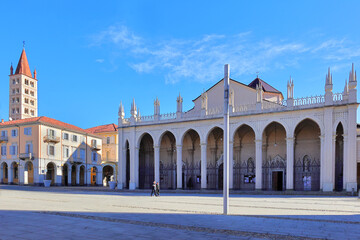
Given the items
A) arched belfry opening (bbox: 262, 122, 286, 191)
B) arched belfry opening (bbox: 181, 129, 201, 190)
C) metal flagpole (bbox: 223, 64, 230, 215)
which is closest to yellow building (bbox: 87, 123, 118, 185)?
arched belfry opening (bbox: 181, 129, 201, 190)

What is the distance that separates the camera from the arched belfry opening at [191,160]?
39.5m

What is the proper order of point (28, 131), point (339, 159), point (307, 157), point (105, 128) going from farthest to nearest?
point (105, 128) → point (28, 131) → point (307, 157) → point (339, 159)

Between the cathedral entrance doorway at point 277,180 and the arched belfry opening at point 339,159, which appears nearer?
the arched belfry opening at point 339,159

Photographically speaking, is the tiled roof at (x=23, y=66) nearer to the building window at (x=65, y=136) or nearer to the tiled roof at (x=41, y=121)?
the tiled roof at (x=41, y=121)

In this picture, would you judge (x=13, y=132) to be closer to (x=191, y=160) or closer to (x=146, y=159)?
(x=146, y=159)

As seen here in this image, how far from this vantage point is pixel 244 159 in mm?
36938

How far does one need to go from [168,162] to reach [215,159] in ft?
22.6

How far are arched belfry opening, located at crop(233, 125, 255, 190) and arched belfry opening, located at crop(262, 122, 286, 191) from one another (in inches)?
65.3

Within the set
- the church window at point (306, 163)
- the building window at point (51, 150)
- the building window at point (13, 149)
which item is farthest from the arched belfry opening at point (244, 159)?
the building window at point (13, 149)

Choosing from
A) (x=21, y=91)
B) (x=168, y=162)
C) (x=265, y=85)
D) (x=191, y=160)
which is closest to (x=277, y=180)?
(x=191, y=160)

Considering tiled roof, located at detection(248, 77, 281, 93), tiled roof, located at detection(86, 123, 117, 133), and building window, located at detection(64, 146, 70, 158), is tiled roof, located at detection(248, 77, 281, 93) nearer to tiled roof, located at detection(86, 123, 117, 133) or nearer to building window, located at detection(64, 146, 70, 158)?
building window, located at detection(64, 146, 70, 158)

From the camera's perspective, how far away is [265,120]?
103 ft

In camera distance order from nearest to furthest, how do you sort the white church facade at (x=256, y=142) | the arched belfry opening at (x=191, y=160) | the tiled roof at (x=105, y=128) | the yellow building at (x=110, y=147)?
the white church facade at (x=256, y=142) < the arched belfry opening at (x=191, y=160) < the yellow building at (x=110, y=147) < the tiled roof at (x=105, y=128)

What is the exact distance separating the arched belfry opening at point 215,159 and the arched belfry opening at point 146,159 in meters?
8.33
